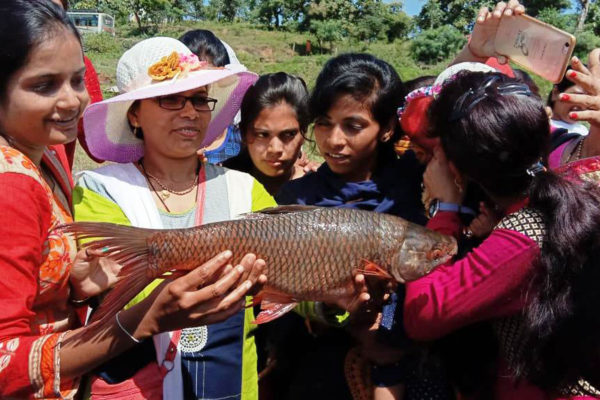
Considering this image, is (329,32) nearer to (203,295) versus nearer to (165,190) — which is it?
(165,190)

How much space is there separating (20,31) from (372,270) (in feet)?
4.90

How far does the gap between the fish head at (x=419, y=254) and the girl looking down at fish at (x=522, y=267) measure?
0.10m

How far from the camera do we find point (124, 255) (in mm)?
1931

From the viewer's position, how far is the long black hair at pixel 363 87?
9.36 ft

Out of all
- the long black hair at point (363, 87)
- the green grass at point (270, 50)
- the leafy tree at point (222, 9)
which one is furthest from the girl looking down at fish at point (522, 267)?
the leafy tree at point (222, 9)

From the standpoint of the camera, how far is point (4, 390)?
174cm

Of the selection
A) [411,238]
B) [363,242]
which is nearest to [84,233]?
[363,242]

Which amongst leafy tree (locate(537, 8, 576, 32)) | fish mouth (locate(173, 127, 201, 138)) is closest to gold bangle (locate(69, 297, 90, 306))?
fish mouth (locate(173, 127, 201, 138))

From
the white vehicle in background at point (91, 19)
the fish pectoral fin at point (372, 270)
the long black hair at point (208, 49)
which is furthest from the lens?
the white vehicle in background at point (91, 19)

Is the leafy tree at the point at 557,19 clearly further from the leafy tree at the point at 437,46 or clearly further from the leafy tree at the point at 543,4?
the leafy tree at the point at 437,46

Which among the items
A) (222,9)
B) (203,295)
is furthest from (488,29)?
(222,9)

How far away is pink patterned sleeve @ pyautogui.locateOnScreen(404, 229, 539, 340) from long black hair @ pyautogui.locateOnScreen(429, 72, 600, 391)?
0.20ft

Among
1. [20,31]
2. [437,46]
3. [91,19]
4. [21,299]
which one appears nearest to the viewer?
[21,299]

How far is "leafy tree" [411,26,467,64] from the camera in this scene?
4281 cm
